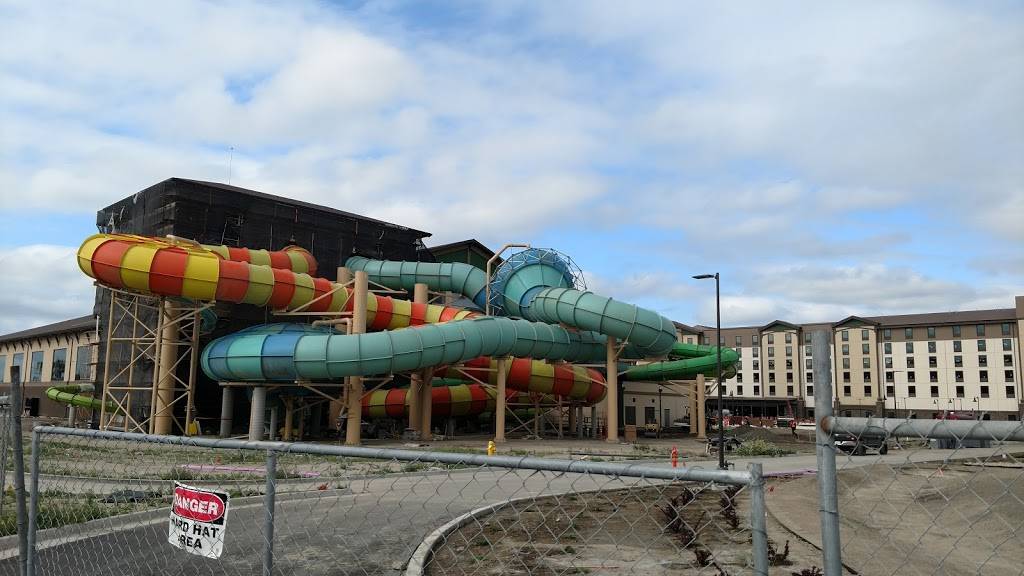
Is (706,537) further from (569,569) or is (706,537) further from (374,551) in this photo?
(374,551)

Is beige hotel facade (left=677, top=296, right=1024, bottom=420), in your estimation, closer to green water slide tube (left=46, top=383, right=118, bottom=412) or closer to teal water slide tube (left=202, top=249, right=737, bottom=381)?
teal water slide tube (left=202, top=249, right=737, bottom=381)

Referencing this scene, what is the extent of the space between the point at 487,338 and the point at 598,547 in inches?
917

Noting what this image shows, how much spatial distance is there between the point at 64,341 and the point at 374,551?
63.8 metres

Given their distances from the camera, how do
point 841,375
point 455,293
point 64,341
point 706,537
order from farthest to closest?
point 841,375 → point 64,341 → point 455,293 → point 706,537

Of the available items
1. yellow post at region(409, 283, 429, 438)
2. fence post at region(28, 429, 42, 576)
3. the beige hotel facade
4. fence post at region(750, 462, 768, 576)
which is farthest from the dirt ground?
the beige hotel facade

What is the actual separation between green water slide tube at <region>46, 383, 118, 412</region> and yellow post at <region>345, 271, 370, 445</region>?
41.3 ft

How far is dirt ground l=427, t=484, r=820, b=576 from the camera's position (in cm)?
846

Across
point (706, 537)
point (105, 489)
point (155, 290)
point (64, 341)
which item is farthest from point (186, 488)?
point (64, 341)

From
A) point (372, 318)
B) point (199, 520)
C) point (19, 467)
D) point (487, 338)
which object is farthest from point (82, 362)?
point (199, 520)

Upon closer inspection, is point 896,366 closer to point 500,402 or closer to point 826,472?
point 500,402

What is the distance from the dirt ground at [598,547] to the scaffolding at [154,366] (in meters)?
24.9

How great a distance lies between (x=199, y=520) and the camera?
432 cm

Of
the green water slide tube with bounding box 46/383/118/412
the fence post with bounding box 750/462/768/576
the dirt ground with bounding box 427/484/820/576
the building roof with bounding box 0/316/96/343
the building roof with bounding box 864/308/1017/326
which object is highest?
the building roof with bounding box 864/308/1017/326

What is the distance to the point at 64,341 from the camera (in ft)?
204
